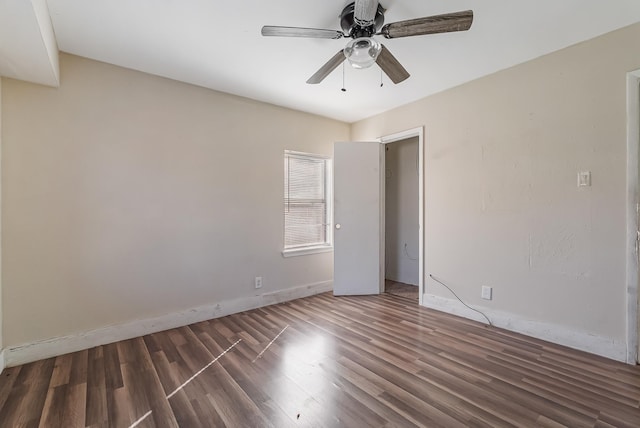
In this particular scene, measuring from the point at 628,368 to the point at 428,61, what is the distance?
9.37ft

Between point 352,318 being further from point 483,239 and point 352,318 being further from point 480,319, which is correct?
point 483,239

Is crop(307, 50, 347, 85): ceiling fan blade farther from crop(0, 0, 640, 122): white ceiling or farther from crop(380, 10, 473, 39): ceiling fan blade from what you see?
crop(380, 10, 473, 39): ceiling fan blade

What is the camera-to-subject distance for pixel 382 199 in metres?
4.04

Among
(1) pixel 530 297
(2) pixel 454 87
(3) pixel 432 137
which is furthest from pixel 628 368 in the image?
(2) pixel 454 87

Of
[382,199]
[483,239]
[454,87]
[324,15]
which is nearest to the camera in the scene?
[324,15]

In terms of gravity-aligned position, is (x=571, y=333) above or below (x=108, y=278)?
below

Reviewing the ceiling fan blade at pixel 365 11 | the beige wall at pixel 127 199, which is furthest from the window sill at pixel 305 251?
the ceiling fan blade at pixel 365 11

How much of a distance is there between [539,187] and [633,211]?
611 millimetres

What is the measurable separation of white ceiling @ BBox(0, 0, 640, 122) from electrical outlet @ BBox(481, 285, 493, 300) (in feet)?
7.16

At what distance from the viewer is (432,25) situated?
1.63m

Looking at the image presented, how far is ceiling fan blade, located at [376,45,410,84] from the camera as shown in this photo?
1943 mm

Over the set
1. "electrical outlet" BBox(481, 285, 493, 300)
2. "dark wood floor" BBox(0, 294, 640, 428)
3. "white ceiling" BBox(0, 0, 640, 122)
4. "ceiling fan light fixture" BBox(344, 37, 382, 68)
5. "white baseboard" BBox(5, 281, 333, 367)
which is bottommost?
"dark wood floor" BBox(0, 294, 640, 428)

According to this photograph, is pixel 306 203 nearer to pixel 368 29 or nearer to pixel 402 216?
pixel 402 216

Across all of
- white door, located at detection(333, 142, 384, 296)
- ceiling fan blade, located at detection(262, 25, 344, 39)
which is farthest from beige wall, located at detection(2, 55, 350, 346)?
ceiling fan blade, located at detection(262, 25, 344, 39)
